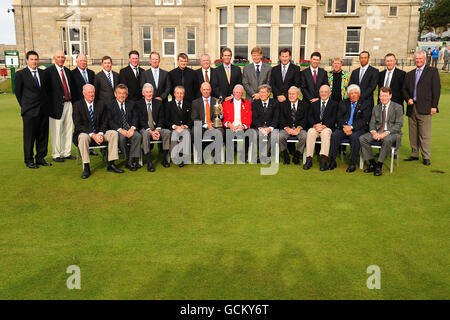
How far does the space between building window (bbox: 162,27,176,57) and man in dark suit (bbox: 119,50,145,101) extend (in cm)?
2344

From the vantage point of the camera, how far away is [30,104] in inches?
316

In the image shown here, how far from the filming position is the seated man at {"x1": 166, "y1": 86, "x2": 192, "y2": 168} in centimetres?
830

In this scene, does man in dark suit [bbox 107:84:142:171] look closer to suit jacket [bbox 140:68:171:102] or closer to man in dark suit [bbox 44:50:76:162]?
suit jacket [bbox 140:68:171:102]

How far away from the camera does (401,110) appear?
778 cm

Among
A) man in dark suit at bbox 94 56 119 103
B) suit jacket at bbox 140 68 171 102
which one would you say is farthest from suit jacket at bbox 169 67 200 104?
man in dark suit at bbox 94 56 119 103

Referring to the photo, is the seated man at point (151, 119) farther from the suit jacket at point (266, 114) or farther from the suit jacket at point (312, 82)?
the suit jacket at point (312, 82)

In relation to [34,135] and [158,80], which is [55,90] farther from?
[158,80]

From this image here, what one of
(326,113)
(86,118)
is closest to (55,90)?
(86,118)

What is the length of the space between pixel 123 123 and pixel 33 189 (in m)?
2.11

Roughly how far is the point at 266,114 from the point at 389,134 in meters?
2.40

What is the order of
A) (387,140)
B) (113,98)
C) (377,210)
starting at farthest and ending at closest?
1. (113,98)
2. (387,140)
3. (377,210)
